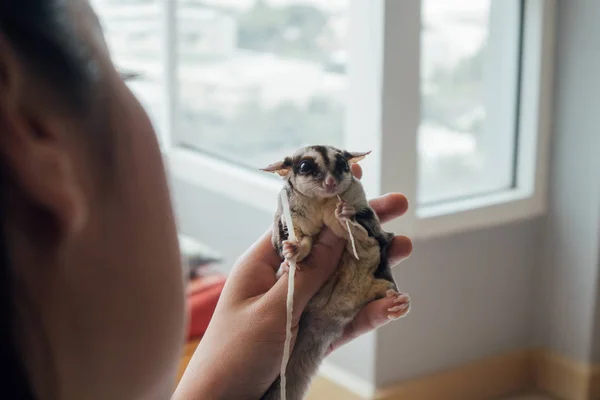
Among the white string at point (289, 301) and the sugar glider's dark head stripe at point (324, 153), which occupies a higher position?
the sugar glider's dark head stripe at point (324, 153)

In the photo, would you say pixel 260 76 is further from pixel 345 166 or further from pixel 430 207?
pixel 345 166

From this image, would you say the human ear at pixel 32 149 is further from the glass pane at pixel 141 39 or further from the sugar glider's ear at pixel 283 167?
the glass pane at pixel 141 39

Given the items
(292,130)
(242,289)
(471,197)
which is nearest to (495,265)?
(471,197)

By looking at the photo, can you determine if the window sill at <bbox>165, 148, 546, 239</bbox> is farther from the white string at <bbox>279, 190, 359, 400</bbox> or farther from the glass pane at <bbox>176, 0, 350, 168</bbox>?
the white string at <bbox>279, 190, 359, 400</bbox>

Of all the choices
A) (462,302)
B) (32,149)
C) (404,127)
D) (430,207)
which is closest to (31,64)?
(32,149)

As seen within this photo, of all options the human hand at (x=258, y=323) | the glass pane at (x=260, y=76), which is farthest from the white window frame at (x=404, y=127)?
the human hand at (x=258, y=323)

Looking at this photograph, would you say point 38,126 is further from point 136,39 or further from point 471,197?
point 136,39

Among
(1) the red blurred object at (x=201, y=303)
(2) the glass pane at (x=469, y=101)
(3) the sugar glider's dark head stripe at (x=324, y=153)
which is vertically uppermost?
(3) the sugar glider's dark head stripe at (x=324, y=153)
